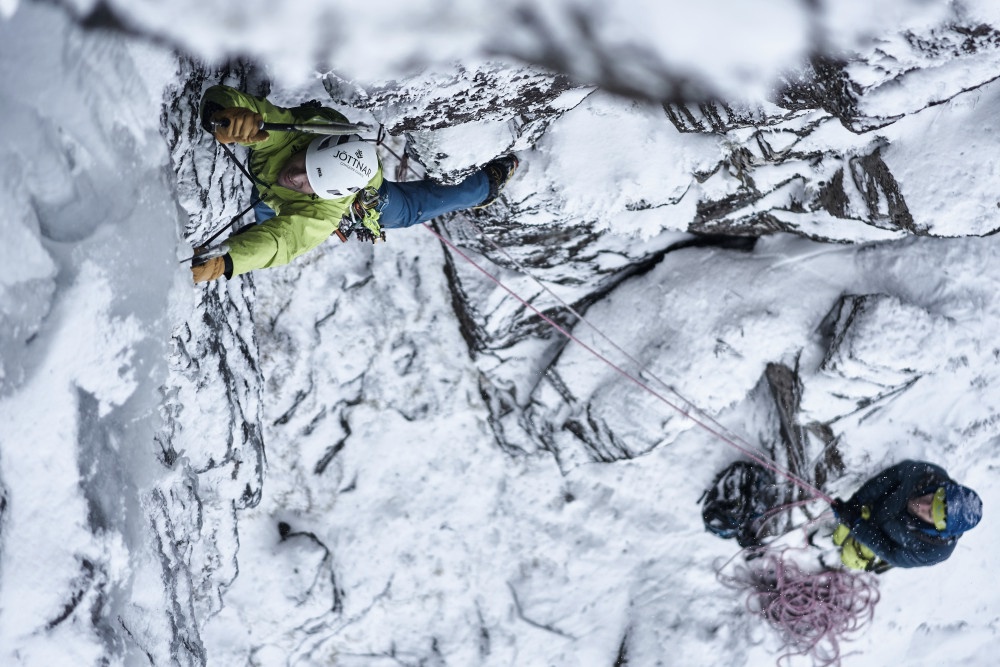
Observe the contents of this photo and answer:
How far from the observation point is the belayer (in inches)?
114

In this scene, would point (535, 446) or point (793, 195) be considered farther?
point (535, 446)

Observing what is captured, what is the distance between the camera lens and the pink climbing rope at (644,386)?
4.64m

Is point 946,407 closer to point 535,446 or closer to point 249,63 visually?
point 535,446

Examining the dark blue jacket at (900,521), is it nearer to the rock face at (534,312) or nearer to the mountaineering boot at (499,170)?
the rock face at (534,312)

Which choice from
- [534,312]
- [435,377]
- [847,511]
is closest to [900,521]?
[847,511]

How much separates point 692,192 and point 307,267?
2.56 metres

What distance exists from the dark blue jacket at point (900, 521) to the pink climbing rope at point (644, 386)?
32 cm

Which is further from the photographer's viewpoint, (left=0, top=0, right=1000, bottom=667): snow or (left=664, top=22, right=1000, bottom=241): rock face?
(left=664, top=22, right=1000, bottom=241): rock face

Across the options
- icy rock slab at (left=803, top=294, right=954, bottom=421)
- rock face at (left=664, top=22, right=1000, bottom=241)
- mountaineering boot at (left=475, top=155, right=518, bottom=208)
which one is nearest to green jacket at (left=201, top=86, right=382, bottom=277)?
mountaineering boot at (left=475, top=155, right=518, bottom=208)

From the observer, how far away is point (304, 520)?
518 centimetres

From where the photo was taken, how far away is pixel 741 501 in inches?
195

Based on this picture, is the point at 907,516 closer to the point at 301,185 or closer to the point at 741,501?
the point at 741,501

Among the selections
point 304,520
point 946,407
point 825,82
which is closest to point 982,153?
point 825,82

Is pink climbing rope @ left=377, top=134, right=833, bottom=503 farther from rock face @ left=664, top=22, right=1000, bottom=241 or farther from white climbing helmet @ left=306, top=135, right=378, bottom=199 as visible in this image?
white climbing helmet @ left=306, top=135, right=378, bottom=199
